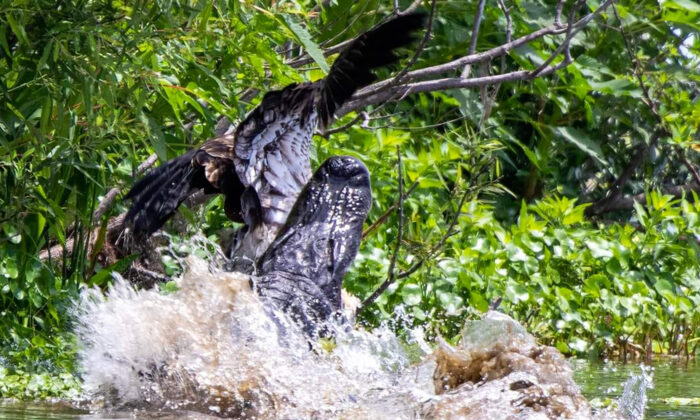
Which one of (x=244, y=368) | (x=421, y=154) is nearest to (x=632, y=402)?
(x=244, y=368)

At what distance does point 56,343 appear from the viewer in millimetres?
4762

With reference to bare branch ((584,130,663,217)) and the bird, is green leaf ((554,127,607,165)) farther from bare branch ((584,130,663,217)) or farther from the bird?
the bird

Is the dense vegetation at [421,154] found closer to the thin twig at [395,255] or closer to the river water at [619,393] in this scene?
the thin twig at [395,255]

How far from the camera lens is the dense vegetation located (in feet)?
13.2

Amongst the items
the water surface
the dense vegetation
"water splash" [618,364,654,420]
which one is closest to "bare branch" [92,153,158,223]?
the dense vegetation

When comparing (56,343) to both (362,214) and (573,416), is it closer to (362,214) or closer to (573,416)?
(362,214)

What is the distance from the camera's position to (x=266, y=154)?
4.30 meters

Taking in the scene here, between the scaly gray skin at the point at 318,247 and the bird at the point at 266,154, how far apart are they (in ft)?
0.77

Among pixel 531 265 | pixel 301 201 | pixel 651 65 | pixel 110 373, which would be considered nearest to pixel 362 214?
pixel 301 201

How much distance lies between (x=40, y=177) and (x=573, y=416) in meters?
2.34

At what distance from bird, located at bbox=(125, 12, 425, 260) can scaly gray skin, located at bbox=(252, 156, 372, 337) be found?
0.77 ft

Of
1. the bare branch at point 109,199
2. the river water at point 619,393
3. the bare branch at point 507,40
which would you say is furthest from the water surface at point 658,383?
the bare branch at point 109,199

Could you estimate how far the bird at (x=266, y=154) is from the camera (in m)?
4.21

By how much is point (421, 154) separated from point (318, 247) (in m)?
2.96
